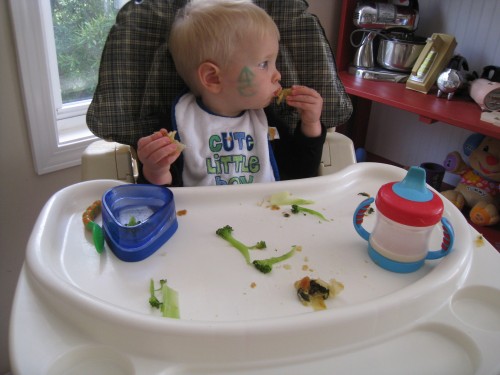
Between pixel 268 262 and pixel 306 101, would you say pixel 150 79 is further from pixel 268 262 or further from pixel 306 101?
pixel 268 262

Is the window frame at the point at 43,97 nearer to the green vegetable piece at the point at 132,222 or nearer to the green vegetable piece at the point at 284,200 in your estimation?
the green vegetable piece at the point at 132,222

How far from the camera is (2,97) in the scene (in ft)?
3.63

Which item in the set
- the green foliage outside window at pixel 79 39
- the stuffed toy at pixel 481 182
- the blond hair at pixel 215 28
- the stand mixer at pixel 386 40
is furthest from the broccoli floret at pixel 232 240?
the stand mixer at pixel 386 40

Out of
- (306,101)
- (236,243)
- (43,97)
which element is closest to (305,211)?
(236,243)

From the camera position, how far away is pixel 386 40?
1.84 meters

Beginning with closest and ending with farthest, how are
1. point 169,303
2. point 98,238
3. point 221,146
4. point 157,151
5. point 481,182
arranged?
point 169,303
point 98,238
point 157,151
point 221,146
point 481,182

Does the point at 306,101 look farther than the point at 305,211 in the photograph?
Yes

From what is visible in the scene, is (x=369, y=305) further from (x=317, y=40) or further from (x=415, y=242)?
(x=317, y=40)

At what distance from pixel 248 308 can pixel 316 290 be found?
0.32 feet

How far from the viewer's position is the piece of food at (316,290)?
620mm

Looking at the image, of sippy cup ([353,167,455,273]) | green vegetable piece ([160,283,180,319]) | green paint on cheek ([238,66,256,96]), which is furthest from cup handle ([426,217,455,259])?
green paint on cheek ([238,66,256,96])

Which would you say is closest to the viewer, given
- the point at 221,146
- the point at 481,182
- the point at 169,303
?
the point at 169,303

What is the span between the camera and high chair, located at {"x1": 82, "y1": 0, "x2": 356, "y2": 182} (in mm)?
977

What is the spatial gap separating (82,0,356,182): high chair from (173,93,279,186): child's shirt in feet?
0.21
